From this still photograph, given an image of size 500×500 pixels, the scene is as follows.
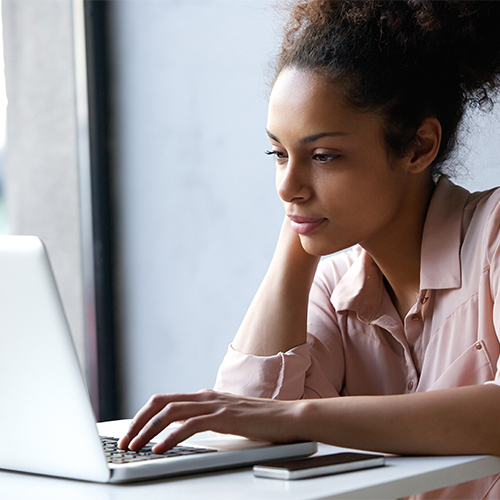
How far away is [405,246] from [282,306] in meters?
0.24

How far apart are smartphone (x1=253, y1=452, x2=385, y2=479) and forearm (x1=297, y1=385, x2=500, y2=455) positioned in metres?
0.08

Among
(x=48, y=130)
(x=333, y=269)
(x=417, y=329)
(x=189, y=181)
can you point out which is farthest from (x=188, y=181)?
(x=417, y=329)

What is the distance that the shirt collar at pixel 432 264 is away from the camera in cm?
118

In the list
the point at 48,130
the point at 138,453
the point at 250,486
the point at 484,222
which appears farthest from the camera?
the point at 48,130

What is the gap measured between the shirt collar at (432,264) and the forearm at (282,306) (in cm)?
7

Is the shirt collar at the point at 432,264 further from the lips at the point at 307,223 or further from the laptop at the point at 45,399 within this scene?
the laptop at the point at 45,399

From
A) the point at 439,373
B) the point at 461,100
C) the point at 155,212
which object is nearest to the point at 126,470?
the point at 439,373

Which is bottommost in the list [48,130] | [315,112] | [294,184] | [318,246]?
[318,246]

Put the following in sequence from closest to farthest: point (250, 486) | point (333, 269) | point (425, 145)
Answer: point (250, 486) → point (425, 145) → point (333, 269)

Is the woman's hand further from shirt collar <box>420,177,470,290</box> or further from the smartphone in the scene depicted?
shirt collar <box>420,177,470,290</box>

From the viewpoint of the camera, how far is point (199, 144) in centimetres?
234

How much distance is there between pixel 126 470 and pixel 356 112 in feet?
2.30

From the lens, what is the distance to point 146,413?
862mm

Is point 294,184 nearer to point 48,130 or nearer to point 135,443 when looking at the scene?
point 135,443
